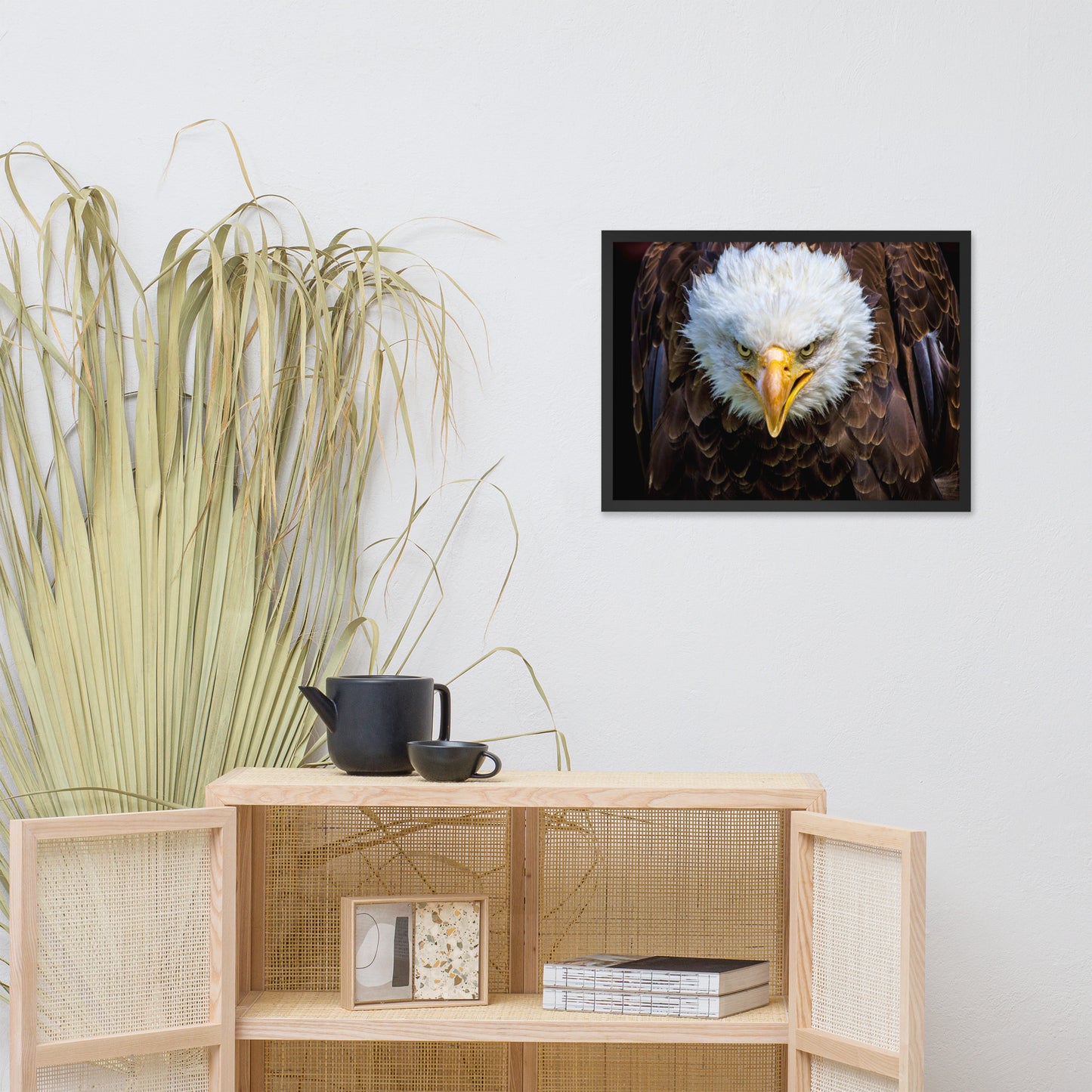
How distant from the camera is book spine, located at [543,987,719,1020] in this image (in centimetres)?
146

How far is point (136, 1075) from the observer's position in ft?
4.58

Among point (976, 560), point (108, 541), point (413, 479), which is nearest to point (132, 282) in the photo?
point (108, 541)

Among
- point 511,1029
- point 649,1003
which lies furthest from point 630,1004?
point 511,1029

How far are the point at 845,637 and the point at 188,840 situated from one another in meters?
1.12

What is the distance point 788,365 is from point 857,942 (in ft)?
3.25

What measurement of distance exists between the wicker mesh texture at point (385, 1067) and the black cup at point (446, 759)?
48 centimetres

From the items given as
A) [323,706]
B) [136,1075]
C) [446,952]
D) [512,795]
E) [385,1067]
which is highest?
[323,706]

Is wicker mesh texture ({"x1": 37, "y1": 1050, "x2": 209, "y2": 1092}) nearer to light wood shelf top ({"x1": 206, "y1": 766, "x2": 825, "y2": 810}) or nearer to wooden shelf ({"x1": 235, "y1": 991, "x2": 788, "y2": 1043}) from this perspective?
wooden shelf ({"x1": 235, "y1": 991, "x2": 788, "y2": 1043})

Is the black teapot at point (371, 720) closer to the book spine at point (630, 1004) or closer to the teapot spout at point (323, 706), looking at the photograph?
the teapot spout at point (323, 706)

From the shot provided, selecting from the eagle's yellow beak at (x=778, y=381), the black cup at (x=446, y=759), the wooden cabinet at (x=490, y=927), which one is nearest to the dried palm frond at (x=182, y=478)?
the wooden cabinet at (x=490, y=927)

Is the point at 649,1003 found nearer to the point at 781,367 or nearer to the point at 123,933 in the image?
the point at 123,933

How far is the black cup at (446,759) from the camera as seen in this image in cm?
145

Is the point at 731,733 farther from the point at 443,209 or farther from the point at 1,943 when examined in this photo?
the point at 1,943

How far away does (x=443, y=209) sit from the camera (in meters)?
1.95
